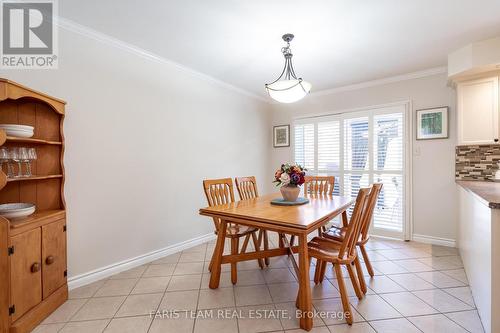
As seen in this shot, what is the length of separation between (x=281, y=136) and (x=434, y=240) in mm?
2862

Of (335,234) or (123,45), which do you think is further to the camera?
(123,45)

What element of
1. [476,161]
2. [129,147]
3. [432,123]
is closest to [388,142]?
[432,123]

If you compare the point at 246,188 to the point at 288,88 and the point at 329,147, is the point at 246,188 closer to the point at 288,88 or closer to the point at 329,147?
the point at 288,88

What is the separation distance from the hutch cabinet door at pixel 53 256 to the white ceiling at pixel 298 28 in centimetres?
179

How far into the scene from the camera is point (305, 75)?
3.49 metres

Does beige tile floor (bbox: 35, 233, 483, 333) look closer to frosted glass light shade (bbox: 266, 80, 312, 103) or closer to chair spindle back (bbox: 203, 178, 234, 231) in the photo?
chair spindle back (bbox: 203, 178, 234, 231)

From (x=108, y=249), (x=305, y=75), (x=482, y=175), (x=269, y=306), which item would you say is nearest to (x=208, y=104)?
(x=305, y=75)

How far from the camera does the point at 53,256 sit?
187 cm

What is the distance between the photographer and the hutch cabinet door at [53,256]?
1798mm

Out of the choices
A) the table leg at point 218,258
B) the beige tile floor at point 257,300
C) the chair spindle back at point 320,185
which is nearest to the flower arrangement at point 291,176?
the table leg at point 218,258

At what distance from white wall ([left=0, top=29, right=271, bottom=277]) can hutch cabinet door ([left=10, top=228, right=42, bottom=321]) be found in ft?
1.49

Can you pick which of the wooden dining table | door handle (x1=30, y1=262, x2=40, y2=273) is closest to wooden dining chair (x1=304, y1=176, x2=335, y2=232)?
the wooden dining table

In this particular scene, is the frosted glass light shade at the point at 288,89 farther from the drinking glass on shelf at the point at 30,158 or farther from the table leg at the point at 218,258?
the drinking glass on shelf at the point at 30,158

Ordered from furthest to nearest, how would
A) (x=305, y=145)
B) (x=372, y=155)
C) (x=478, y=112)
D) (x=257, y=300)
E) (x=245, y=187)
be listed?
1. (x=305, y=145)
2. (x=372, y=155)
3. (x=245, y=187)
4. (x=478, y=112)
5. (x=257, y=300)
